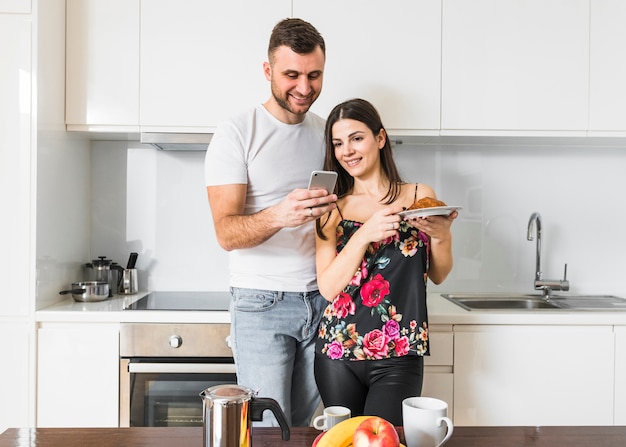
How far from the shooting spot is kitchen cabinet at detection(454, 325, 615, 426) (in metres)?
2.21

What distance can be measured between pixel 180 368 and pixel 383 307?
91 cm

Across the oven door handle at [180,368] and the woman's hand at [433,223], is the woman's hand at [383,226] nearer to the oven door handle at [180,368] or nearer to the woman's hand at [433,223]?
the woman's hand at [433,223]

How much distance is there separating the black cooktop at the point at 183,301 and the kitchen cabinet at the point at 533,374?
3.21 ft

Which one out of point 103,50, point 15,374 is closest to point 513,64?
point 103,50

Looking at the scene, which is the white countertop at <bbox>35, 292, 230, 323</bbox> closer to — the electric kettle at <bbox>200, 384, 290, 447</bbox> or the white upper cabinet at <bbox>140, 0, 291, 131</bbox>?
the white upper cabinet at <bbox>140, 0, 291, 131</bbox>

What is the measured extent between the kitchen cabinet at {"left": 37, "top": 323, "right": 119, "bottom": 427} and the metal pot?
0.21 meters

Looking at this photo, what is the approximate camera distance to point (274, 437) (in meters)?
1.16

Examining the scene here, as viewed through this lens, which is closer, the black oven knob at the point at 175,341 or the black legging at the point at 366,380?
the black legging at the point at 366,380

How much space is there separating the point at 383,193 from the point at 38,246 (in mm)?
1340

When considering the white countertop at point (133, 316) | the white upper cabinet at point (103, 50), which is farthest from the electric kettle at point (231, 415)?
the white upper cabinet at point (103, 50)

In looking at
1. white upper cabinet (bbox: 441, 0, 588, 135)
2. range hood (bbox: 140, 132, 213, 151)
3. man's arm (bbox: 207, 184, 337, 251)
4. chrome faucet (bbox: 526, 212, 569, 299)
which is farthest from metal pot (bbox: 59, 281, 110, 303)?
chrome faucet (bbox: 526, 212, 569, 299)

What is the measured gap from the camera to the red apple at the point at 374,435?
0.86m

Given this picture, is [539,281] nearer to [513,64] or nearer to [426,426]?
[513,64]

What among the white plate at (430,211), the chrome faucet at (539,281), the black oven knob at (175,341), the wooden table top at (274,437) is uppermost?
the white plate at (430,211)
